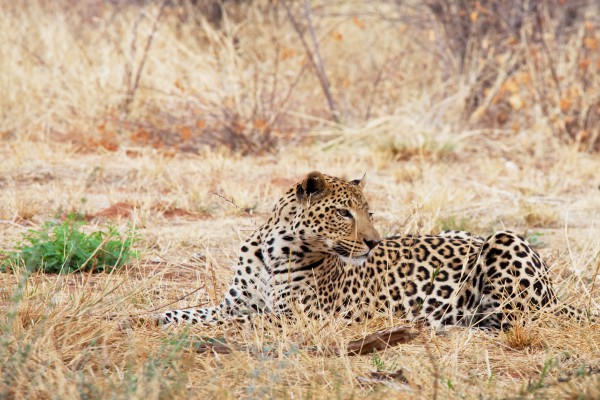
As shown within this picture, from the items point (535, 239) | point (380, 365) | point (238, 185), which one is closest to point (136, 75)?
point (238, 185)

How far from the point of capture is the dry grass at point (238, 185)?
12.4ft

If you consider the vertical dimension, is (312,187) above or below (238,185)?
above

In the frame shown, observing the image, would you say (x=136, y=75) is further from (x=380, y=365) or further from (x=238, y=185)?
(x=380, y=365)

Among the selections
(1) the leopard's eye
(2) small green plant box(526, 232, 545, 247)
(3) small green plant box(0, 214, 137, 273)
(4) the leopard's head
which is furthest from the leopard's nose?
(2) small green plant box(526, 232, 545, 247)

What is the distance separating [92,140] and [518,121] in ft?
17.6

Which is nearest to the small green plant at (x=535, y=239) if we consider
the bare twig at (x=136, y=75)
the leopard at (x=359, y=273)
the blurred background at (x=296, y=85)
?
the leopard at (x=359, y=273)

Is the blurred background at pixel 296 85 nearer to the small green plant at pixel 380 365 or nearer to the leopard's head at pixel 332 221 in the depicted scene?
the leopard's head at pixel 332 221

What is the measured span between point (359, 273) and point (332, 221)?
51cm

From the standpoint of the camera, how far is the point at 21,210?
23.8 ft

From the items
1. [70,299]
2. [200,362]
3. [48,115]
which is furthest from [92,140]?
[200,362]

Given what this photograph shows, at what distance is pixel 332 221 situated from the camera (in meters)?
4.66

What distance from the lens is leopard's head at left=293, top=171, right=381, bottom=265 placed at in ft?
15.3

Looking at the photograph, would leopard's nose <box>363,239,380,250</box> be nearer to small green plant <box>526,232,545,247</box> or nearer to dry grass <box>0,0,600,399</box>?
dry grass <box>0,0,600,399</box>

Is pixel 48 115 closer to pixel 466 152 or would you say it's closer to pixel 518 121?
pixel 466 152
